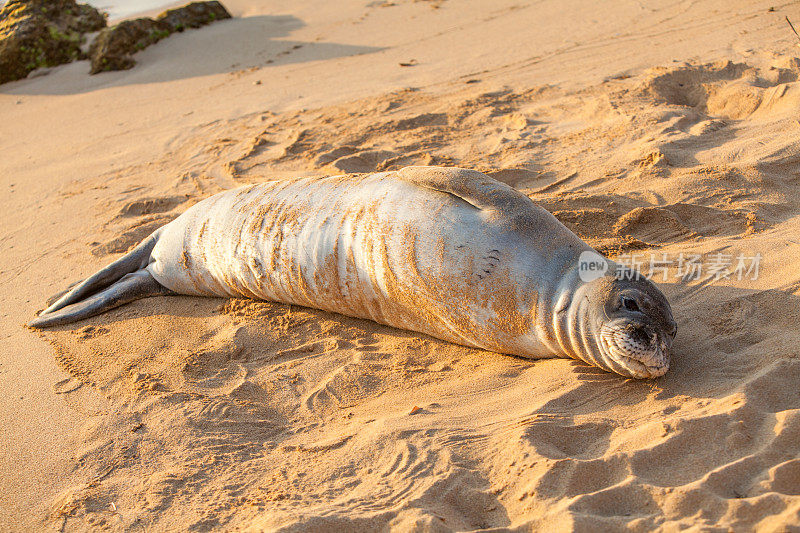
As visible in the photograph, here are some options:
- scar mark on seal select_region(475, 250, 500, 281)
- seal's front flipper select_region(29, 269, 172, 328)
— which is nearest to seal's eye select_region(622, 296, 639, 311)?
scar mark on seal select_region(475, 250, 500, 281)

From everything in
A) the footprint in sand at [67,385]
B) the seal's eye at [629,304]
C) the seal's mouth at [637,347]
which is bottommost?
the footprint in sand at [67,385]

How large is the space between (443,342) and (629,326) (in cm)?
111

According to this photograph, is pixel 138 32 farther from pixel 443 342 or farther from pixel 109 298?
pixel 443 342

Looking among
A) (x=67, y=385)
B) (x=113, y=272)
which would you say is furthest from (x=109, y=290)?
(x=67, y=385)

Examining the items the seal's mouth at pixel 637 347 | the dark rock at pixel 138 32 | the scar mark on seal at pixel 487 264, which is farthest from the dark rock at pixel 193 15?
the seal's mouth at pixel 637 347

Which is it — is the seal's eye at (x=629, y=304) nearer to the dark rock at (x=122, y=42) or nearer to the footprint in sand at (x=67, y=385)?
the footprint in sand at (x=67, y=385)

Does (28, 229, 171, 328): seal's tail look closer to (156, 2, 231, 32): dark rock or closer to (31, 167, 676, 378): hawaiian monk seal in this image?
(31, 167, 676, 378): hawaiian monk seal

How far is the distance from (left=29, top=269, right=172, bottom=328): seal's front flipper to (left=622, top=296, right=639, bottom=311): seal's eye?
3173 millimetres

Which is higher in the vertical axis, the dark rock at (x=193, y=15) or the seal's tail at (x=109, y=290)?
the dark rock at (x=193, y=15)

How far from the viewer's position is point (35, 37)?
1060 centimetres

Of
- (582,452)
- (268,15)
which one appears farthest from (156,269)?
(268,15)

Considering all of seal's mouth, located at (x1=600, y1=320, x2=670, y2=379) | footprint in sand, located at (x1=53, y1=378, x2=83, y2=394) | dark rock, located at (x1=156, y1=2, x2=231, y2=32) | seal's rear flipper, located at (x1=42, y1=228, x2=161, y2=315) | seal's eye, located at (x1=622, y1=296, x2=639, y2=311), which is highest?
dark rock, located at (x1=156, y1=2, x2=231, y2=32)

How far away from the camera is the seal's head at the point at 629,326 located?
313cm

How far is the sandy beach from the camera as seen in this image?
2.75 meters
